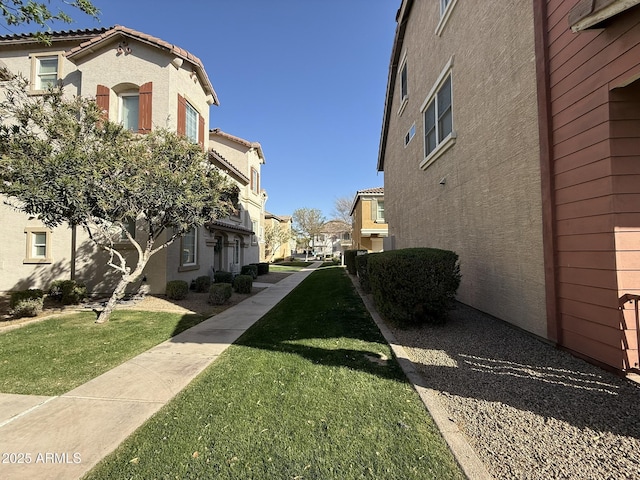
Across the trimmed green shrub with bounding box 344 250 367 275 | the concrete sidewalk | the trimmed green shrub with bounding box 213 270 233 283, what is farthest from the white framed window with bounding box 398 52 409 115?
the concrete sidewalk

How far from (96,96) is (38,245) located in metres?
5.91

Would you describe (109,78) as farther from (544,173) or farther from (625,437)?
(625,437)

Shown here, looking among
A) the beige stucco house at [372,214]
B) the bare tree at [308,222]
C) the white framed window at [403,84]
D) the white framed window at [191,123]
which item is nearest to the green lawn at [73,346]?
the white framed window at [191,123]

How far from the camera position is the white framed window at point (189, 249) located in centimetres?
1193

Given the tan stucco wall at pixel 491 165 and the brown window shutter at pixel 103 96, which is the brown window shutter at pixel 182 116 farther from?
the tan stucco wall at pixel 491 165

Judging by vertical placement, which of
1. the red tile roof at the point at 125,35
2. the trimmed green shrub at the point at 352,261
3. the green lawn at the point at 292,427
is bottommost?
the green lawn at the point at 292,427

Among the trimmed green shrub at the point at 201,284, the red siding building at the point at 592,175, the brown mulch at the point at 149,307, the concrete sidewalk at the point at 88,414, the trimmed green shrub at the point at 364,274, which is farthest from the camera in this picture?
the trimmed green shrub at the point at 201,284

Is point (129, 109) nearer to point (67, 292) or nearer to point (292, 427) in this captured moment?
point (67, 292)

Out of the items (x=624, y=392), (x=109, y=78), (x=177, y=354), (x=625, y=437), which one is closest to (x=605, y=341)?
(x=624, y=392)

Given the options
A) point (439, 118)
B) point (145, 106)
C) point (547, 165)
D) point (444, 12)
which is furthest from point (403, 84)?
point (547, 165)

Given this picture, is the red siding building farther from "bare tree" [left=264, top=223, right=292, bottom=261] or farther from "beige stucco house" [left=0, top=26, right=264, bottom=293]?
"bare tree" [left=264, top=223, right=292, bottom=261]

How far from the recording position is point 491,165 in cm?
623

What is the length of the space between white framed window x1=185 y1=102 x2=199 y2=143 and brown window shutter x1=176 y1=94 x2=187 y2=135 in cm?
40

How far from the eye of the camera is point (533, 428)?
2727 mm
